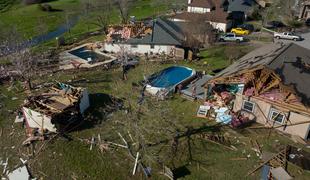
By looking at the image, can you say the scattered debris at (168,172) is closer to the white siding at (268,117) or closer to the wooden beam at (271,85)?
the white siding at (268,117)

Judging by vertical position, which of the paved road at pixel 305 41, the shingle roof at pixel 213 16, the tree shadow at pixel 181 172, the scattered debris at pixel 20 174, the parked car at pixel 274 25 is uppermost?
the shingle roof at pixel 213 16

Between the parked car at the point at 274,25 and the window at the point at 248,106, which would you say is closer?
the window at the point at 248,106

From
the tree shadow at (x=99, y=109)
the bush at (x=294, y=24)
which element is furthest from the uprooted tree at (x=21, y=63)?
the bush at (x=294, y=24)

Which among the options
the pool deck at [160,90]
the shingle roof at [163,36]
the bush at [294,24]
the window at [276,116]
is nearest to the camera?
the window at [276,116]

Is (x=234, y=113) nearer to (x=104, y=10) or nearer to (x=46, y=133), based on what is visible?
(x=46, y=133)

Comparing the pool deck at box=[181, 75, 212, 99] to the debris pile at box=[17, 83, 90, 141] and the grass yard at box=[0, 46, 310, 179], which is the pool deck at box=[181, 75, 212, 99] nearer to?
the grass yard at box=[0, 46, 310, 179]

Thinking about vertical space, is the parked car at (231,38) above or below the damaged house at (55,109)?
above

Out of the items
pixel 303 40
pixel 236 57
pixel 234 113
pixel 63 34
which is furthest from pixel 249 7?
pixel 234 113
